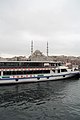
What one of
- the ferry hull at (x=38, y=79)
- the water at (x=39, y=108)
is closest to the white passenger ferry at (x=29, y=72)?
the ferry hull at (x=38, y=79)

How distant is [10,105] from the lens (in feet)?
79.7

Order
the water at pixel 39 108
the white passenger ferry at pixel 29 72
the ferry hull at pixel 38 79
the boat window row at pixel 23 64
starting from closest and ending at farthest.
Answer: the water at pixel 39 108 → the ferry hull at pixel 38 79 → the white passenger ferry at pixel 29 72 → the boat window row at pixel 23 64

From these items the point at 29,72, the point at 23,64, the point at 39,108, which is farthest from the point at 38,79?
the point at 39,108

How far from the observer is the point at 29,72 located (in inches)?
1789

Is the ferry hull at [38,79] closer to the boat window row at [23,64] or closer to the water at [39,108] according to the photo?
the boat window row at [23,64]

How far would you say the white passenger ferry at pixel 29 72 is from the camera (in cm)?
4275

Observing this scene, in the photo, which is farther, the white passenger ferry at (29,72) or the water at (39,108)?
the white passenger ferry at (29,72)

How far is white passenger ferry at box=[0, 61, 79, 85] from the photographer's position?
140 feet

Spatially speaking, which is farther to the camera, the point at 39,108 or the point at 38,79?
the point at 38,79

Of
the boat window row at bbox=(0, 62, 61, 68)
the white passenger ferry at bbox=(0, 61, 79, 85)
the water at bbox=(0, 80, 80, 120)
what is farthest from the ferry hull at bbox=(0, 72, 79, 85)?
the water at bbox=(0, 80, 80, 120)

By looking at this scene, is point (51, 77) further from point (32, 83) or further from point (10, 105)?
point (10, 105)

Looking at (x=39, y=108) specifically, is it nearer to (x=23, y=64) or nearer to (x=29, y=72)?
(x=29, y=72)

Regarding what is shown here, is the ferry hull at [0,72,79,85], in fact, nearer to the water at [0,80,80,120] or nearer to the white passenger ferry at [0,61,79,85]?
the white passenger ferry at [0,61,79,85]

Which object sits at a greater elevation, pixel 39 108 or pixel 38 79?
pixel 38 79
